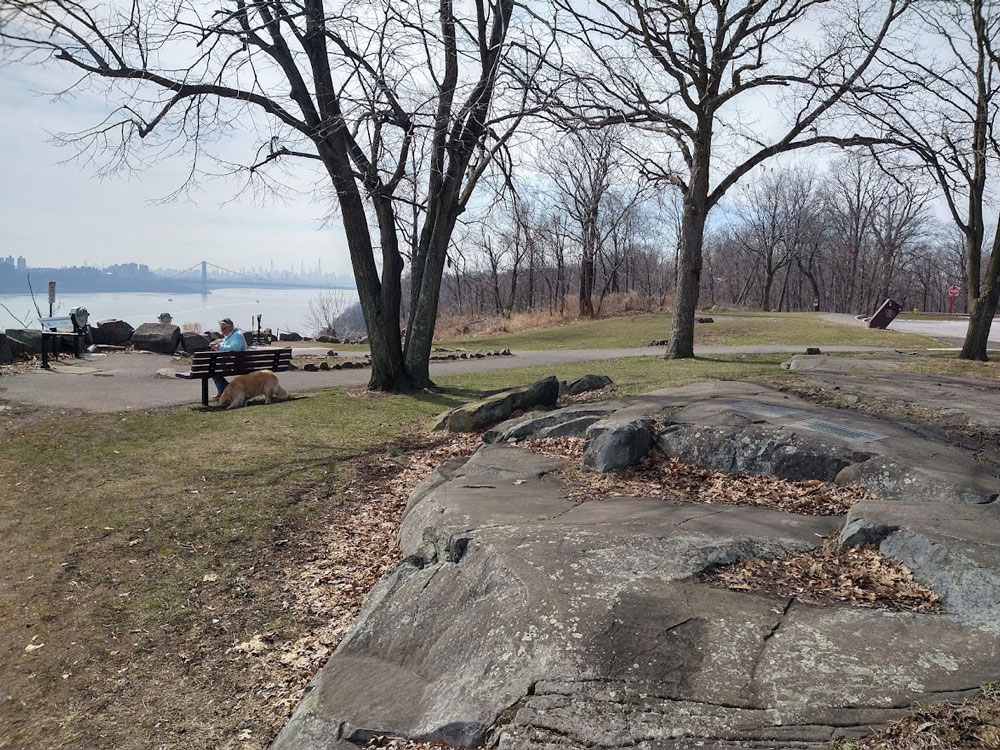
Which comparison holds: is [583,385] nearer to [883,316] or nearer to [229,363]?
[229,363]

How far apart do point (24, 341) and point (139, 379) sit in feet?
13.5

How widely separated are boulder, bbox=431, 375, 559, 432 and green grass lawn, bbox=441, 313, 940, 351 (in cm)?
1437

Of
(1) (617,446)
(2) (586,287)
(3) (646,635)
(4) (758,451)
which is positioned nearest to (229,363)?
(1) (617,446)

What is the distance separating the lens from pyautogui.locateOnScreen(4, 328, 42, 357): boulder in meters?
15.6

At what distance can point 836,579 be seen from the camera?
3729mm

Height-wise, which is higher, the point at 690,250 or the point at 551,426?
the point at 690,250

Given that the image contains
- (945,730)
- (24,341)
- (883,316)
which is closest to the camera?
(945,730)

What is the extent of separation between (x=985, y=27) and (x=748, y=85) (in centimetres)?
451

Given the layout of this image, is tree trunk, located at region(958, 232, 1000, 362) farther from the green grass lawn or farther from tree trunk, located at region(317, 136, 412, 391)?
tree trunk, located at region(317, 136, 412, 391)

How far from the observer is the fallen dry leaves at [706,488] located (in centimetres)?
526

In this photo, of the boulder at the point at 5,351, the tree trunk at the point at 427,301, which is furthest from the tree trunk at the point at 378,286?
the boulder at the point at 5,351

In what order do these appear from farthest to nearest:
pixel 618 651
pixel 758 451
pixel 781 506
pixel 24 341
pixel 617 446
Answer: pixel 24 341 → pixel 617 446 → pixel 758 451 → pixel 781 506 → pixel 618 651

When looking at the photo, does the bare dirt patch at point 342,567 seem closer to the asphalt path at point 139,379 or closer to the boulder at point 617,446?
the boulder at point 617,446

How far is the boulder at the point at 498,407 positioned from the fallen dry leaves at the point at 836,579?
5.73 metres
